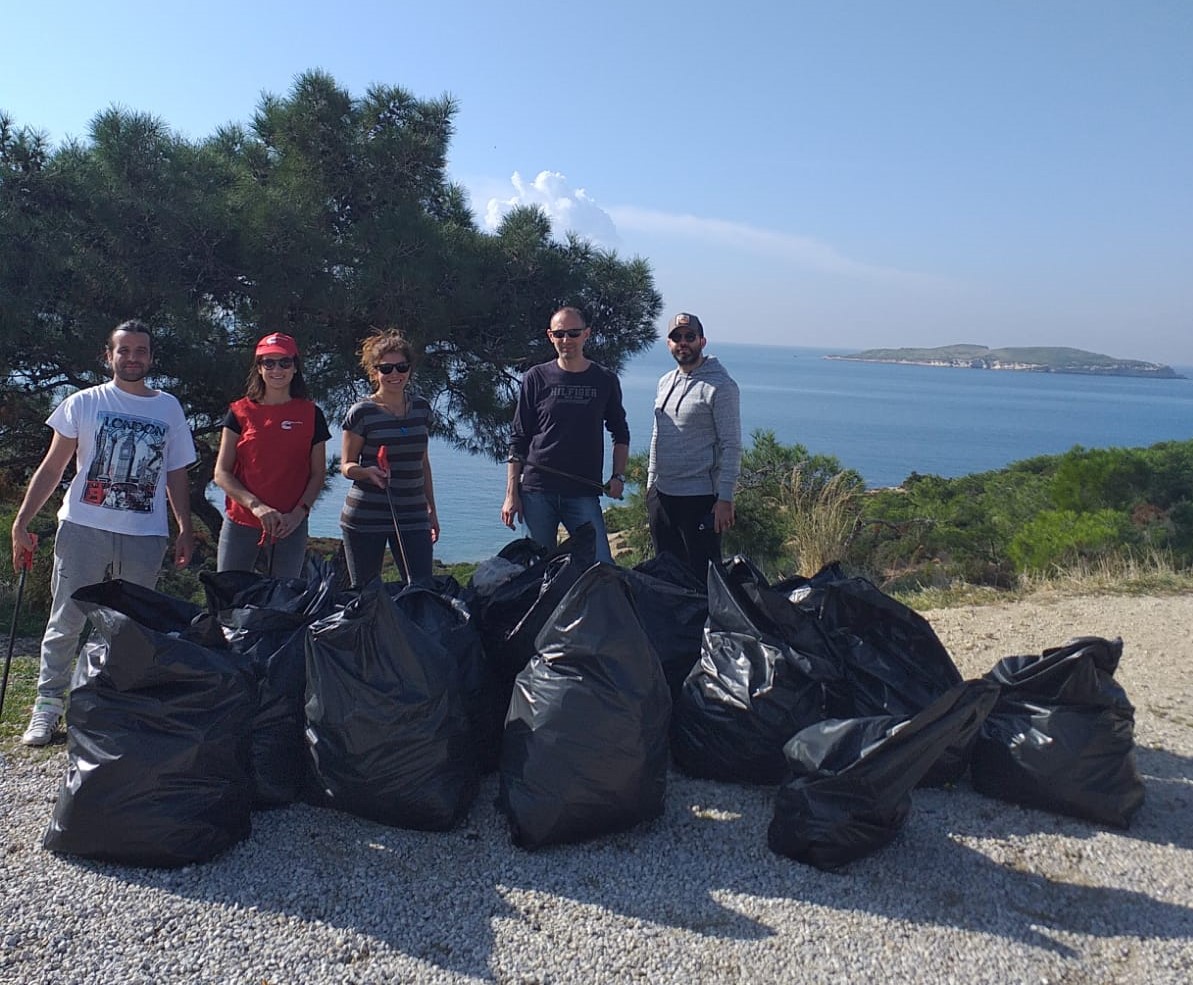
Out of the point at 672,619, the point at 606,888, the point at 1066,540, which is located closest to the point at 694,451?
the point at 672,619

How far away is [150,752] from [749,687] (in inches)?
72.0

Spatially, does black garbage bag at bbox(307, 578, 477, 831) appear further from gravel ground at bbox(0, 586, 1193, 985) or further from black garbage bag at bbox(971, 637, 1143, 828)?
black garbage bag at bbox(971, 637, 1143, 828)

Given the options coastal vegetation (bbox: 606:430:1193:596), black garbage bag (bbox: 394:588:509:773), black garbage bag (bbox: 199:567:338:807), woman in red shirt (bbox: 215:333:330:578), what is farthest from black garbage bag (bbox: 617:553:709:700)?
coastal vegetation (bbox: 606:430:1193:596)

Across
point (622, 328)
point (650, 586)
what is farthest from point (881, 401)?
point (650, 586)

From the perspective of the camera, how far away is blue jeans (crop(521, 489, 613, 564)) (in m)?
4.26

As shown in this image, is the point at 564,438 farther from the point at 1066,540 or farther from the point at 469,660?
the point at 1066,540

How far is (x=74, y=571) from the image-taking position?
3406 mm

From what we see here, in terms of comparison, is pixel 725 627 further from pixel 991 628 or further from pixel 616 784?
pixel 991 628

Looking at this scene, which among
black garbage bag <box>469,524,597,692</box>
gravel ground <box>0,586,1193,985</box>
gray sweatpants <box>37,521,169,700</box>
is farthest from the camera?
gray sweatpants <box>37,521,169,700</box>

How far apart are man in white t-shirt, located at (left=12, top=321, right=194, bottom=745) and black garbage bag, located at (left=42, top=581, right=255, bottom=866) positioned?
75 centimetres

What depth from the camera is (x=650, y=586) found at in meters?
3.77

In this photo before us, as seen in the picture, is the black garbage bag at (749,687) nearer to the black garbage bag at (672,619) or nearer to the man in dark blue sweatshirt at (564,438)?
the black garbage bag at (672,619)

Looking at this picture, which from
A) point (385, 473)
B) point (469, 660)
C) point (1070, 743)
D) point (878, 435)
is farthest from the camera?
point (878, 435)

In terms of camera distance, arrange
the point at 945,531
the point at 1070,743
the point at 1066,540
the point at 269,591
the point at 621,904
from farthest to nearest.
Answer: the point at 945,531, the point at 1066,540, the point at 269,591, the point at 1070,743, the point at 621,904
